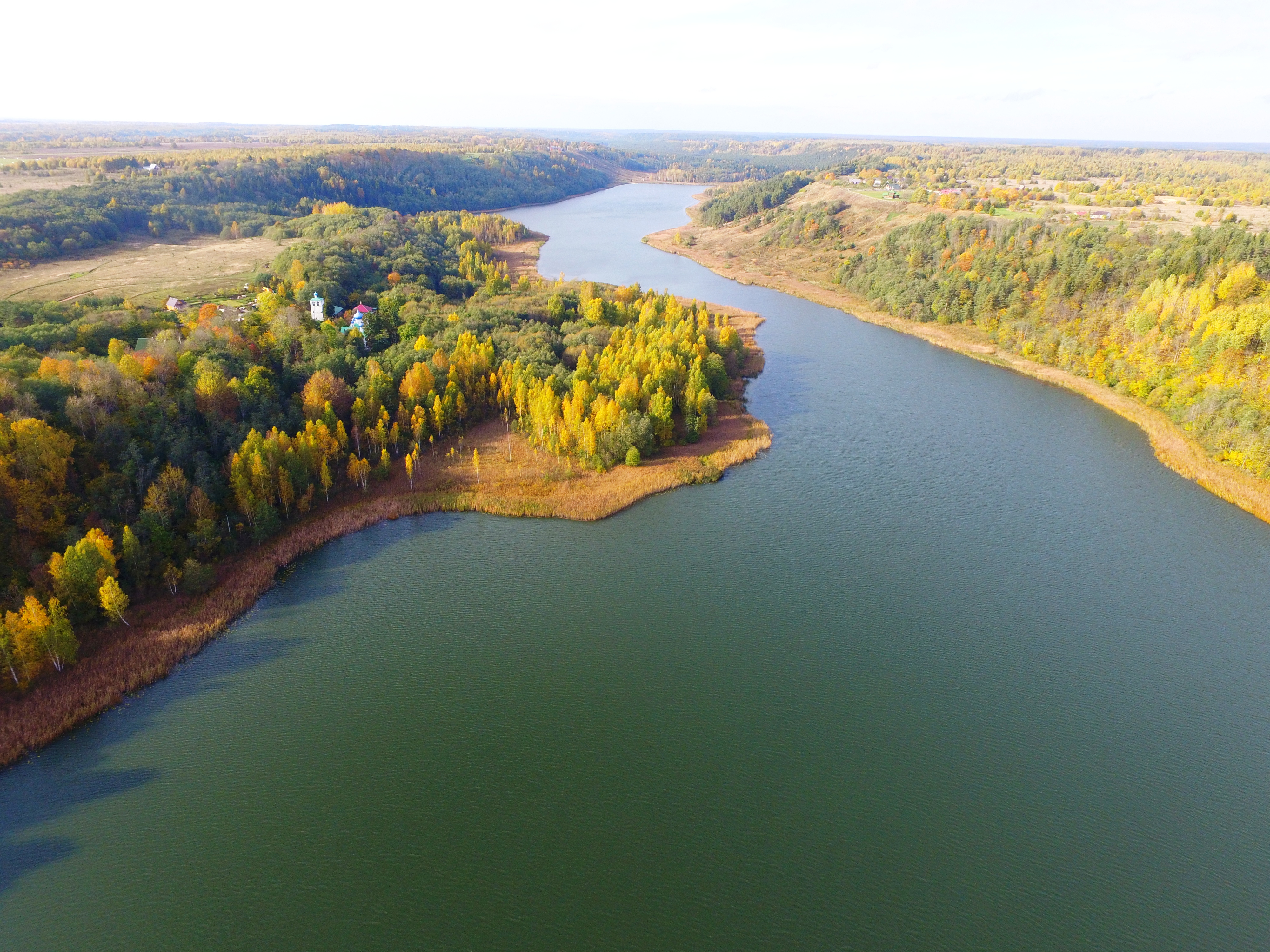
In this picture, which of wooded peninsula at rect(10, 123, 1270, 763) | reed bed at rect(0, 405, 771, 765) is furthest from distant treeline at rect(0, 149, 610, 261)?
reed bed at rect(0, 405, 771, 765)

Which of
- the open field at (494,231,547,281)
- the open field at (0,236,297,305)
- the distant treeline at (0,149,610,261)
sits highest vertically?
the distant treeline at (0,149,610,261)

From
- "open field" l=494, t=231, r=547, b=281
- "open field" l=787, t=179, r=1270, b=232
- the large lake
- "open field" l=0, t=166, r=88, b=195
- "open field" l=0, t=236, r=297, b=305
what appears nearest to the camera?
the large lake

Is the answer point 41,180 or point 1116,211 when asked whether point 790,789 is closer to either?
point 1116,211

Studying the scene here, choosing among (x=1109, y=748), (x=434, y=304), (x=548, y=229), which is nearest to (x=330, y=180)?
(x=548, y=229)

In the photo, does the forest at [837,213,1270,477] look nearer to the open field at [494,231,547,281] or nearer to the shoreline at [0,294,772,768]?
the shoreline at [0,294,772,768]

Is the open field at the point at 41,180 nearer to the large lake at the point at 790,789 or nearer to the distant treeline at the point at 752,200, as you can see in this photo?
the large lake at the point at 790,789

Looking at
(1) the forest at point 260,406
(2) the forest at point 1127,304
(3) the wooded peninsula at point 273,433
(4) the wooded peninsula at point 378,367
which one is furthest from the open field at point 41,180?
(2) the forest at point 1127,304
